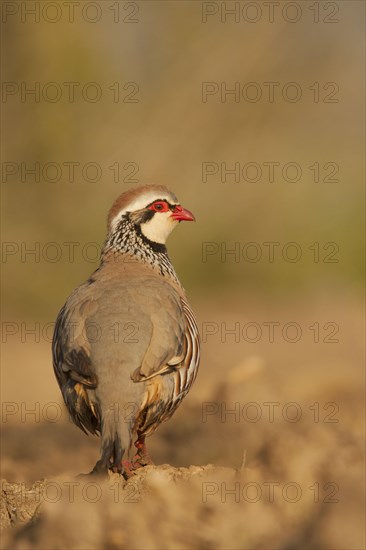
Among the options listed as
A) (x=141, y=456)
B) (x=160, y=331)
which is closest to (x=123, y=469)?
(x=160, y=331)

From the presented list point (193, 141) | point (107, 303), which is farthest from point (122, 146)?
point (107, 303)

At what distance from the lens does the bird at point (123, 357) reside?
162 inches

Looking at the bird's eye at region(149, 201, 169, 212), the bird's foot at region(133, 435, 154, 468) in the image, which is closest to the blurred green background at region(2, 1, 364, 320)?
the bird's eye at region(149, 201, 169, 212)

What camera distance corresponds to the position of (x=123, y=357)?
164 inches

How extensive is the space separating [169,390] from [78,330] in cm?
44

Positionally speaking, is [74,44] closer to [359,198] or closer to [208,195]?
[208,195]

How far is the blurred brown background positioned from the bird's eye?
12.0 ft

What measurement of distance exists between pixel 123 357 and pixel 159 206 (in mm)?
1204

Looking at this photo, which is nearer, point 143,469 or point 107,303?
point 143,469

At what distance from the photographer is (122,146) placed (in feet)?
34.6

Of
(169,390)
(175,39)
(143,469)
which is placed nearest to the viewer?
(143,469)

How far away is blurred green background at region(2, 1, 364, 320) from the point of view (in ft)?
33.6

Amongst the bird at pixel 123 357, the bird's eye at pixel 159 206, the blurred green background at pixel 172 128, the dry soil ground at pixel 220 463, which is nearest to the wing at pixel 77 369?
the bird at pixel 123 357

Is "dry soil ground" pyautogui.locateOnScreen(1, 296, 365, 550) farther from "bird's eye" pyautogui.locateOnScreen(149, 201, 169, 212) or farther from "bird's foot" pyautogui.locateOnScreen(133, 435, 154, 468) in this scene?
"bird's eye" pyautogui.locateOnScreen(149, 201, 169, 212)
